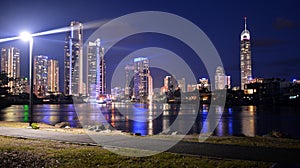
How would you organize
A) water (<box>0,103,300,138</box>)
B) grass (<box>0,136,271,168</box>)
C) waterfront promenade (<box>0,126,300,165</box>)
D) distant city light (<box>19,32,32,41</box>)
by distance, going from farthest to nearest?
water (<box>0,103,300,138</box>), distant city light (<box>19,32,32,41</box>), waterfront promenade (<box>0,126,300,165</box>), grass (<box>0,136,271,168</box>)

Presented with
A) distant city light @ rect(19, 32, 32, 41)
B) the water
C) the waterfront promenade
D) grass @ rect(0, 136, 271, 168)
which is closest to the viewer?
grass @ rect(0, 136, 271, 168)

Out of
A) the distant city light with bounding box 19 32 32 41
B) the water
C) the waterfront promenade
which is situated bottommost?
the water

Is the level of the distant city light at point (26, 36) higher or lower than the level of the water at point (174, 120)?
higher

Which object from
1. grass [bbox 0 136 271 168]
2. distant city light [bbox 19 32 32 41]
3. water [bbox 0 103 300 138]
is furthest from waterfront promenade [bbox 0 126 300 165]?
water [bbox 0 103 300 138]

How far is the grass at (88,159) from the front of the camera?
7.32m

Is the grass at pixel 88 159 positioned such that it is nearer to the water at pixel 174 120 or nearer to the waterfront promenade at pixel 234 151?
the waterfront promenade at pixel 234 151

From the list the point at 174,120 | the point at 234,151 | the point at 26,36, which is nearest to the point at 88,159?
the point at 234,151

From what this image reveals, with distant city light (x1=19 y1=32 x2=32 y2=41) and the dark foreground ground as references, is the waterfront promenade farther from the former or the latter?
distant city light (x1=19 y1=32 x2=32 y2=41)

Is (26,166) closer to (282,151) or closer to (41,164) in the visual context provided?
(41,164)

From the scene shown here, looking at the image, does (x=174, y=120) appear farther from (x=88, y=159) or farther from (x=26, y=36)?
(x=88, y=159)

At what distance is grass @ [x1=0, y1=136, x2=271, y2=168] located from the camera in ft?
24.0

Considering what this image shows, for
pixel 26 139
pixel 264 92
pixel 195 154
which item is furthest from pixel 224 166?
pixel 264 92

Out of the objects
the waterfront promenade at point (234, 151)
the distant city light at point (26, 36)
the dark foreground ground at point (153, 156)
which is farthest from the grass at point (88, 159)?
the distant city light at point (26, 36)

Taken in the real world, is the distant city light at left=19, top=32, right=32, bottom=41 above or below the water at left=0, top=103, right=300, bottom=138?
above
